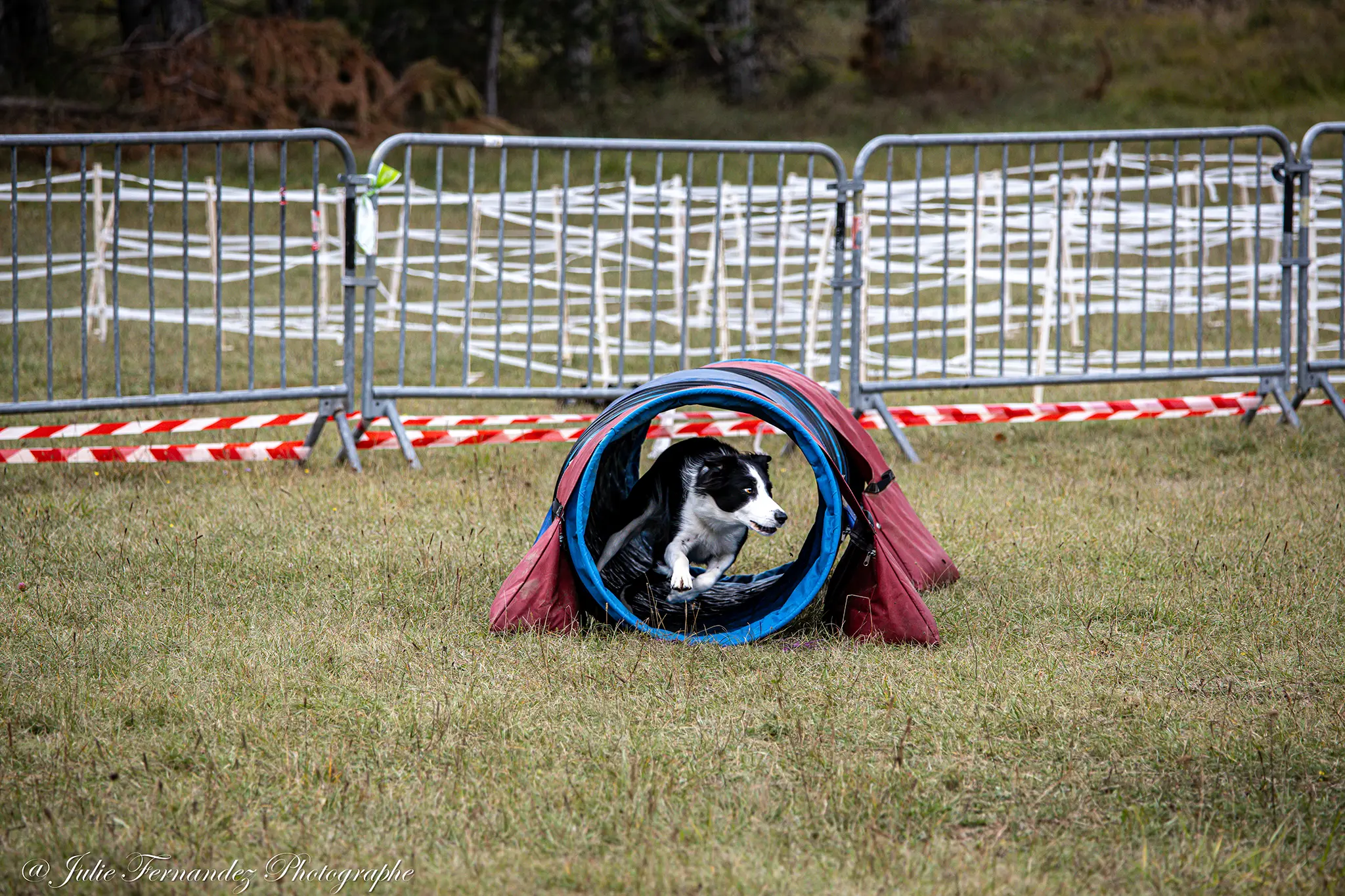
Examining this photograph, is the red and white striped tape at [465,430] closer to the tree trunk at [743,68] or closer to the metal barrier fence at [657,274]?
the metal barrier fence at [657,274]

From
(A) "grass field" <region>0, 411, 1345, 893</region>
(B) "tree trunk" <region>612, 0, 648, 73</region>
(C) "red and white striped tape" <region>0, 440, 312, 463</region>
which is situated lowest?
(A) "grass field" <region>0, 411, 1345, 893</region>

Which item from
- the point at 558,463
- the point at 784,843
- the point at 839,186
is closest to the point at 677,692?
the point at 784,843

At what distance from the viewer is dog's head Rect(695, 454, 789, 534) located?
167 inches

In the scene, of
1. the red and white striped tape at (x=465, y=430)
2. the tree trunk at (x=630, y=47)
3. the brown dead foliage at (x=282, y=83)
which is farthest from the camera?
the tree trunk at (x=630, y=47)

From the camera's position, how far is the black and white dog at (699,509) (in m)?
4.30

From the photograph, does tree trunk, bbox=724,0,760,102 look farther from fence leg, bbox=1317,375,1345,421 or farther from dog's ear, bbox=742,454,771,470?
dog's ear, bbox=742,454,771,470

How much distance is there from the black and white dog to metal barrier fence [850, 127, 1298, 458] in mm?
2954

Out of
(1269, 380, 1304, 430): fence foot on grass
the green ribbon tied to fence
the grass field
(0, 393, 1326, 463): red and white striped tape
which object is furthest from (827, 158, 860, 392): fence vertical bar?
(1269, 380, 1304, 430): fence foot on grass

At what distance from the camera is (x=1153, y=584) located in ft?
16.0

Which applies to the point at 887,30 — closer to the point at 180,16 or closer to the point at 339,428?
the point at 180,16

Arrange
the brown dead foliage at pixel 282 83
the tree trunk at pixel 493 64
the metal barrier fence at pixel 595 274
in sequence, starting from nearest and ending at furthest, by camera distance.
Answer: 1. the metal barrier fence at pixel 595 274
2. the brown dead foliage at pixel 282 83
3. the tree trunk at pixel 493 64

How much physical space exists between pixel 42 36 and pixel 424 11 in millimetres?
6979

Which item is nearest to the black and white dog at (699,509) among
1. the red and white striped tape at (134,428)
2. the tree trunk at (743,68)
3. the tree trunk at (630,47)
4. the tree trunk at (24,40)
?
the red and white striped tape at (134,428)

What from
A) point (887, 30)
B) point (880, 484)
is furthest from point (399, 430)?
point (887, 30)
